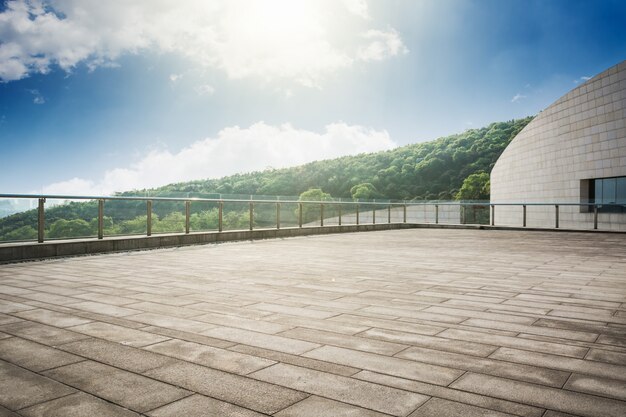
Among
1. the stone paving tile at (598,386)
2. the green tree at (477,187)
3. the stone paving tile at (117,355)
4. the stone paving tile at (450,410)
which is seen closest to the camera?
the stone paving tile at (450,410)

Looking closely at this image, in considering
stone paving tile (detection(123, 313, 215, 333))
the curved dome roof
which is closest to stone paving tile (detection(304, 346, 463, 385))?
stone paving tile (detection(123, 313, 215, 333))

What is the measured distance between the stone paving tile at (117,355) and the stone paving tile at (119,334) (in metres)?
0.08

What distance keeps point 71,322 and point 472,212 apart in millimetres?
24437

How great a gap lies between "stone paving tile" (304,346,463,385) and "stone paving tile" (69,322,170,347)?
109 centimetres

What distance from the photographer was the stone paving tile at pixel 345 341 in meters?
2.81

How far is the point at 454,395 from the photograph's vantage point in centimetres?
211

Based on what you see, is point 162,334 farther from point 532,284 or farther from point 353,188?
point 353,188

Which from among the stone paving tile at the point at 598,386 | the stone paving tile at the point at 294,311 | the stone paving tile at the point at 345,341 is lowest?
the stone paving tile at the point at 294,311

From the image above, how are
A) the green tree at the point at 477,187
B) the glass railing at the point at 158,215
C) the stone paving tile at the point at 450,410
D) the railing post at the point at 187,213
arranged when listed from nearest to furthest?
1. the stone paving tile at the point at 450,410
2. the glass railing at the point at 158,215
3. the railing post at the point at 187,213
4. the green tree at the point at 477,187

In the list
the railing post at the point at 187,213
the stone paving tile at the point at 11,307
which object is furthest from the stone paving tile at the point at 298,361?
the railing post at the point at 187,213

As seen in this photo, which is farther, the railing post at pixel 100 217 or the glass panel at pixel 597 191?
the glass panel at pixel 597 191

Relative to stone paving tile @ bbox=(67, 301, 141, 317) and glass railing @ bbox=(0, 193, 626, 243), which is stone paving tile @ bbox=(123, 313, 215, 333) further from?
glass railing @ bbox=(0, 193, 626, 243)

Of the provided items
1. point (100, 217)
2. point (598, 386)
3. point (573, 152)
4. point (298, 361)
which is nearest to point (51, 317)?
point (298, 361)

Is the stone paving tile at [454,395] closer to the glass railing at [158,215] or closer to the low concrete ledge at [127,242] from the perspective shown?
the low concrete ledge at [127,242]
